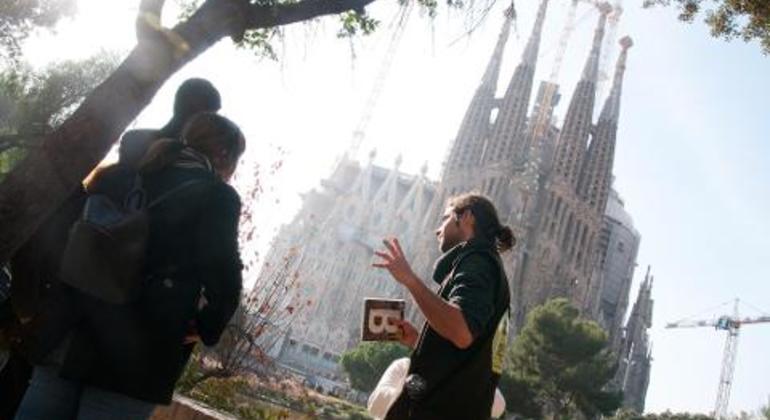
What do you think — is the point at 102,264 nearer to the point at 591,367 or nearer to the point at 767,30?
the point at 767,30

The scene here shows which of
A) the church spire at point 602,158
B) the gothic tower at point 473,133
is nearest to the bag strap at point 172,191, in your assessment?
the gothic tower at point 473,133

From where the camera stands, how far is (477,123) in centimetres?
5775

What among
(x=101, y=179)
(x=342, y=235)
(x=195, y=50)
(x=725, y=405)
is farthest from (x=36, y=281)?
(x=725, y=405)

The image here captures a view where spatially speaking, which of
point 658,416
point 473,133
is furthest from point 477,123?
point 658,416

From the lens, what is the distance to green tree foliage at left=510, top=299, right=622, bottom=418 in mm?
30203

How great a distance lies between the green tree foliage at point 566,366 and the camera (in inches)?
1189

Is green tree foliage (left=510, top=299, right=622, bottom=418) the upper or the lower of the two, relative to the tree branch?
upper

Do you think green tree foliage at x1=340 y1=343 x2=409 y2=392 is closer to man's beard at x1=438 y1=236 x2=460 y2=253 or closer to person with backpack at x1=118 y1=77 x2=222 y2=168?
man's beard at x1=438 y1=236 x2=460 y2=253

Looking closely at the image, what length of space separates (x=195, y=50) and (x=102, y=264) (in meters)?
1.76

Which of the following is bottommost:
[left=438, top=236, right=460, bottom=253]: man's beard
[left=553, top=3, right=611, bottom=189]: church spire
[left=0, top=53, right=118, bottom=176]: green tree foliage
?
[left=438, top=236, right=460, bottom=253]: man's beard

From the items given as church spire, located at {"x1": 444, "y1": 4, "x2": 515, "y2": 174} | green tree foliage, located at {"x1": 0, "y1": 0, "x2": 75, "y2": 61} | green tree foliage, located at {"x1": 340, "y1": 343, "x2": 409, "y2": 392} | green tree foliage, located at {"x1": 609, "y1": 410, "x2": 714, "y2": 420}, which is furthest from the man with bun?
church spire, located at {"x1": 444, "y1": 4, "x2": 515, "y2": 174}

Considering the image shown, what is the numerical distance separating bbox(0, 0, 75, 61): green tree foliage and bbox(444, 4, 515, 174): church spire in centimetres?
4246

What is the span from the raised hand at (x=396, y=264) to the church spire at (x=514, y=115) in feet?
174

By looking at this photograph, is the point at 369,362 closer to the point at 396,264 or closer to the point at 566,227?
the point at 566,227
